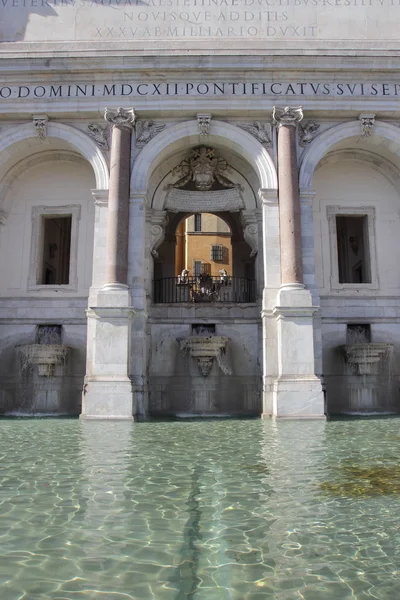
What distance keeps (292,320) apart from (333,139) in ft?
18.9

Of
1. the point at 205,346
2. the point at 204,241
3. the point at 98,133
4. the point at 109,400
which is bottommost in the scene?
the point at 109,400

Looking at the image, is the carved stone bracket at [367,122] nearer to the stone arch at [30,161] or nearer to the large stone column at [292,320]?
the large stone column at [292,320]

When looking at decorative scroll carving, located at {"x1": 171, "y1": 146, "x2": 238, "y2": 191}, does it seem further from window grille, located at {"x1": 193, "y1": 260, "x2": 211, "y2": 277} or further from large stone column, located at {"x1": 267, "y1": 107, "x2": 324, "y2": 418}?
window grille, located at {"x1": 193, "y1": 260, "x2": 211, "y2": 277}

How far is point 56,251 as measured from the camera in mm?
23203

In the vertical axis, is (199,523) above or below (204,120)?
below

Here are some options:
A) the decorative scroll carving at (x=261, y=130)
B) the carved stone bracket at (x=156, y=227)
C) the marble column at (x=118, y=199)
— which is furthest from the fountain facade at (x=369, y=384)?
the marble column at (x=118, y=199)

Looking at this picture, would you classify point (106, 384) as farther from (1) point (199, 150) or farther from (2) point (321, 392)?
(1) point (199, 150)

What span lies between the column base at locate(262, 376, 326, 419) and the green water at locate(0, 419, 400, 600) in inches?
228

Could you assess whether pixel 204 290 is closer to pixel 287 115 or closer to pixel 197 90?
pixel 287 115

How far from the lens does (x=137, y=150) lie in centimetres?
1625

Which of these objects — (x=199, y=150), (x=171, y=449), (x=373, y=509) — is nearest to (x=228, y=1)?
(x=199, y=150)

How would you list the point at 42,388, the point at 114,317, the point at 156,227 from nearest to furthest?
the point at 114,317 → the point at 42,388 → the point at 156,227

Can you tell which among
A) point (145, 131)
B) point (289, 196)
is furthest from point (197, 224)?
point (289, 196)

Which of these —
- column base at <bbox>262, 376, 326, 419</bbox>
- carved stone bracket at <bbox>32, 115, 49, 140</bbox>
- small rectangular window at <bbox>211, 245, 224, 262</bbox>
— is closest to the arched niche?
carved stone bracket at <bbox>32, 115, 49, 140</bbox>
